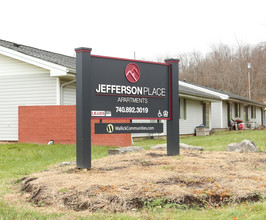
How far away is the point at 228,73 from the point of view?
173 feet

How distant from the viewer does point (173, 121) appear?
874 centimetres

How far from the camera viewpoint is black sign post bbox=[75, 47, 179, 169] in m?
7.09

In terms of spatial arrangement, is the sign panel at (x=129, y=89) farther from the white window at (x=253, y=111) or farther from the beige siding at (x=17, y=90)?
the white window at (x=253, y=111)

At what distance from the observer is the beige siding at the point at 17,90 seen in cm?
1596

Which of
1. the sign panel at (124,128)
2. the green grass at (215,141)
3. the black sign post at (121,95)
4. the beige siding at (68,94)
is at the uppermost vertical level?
the beige siding at (68,94)

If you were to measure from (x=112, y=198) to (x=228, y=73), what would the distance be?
5001cm

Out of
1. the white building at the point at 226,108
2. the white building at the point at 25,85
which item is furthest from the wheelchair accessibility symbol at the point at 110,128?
the white building at the point at 226,108

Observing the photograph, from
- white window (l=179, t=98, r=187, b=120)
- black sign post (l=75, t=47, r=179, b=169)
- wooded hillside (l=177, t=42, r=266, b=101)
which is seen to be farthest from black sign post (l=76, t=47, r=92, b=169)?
wooded hillside (l=177, t=42, r=266, b=101)

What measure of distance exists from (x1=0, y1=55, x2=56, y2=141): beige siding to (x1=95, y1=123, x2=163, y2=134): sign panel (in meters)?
8.24

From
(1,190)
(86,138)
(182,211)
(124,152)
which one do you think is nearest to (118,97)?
(86,138)

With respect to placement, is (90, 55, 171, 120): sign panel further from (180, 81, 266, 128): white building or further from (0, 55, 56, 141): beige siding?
(180, 81, 266, 128): white building

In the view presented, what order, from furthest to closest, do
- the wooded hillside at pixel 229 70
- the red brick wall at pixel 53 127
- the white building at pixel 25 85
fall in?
the wooded hillside at pixel 229 70 → the white building at pixel 25 85 → the red brick wall at pixel 53 127

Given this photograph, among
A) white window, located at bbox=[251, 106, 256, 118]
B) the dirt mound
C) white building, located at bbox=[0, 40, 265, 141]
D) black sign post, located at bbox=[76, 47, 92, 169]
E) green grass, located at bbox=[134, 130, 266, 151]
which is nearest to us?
the dirt mound

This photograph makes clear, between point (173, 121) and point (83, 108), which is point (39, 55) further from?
point (83, 108)
